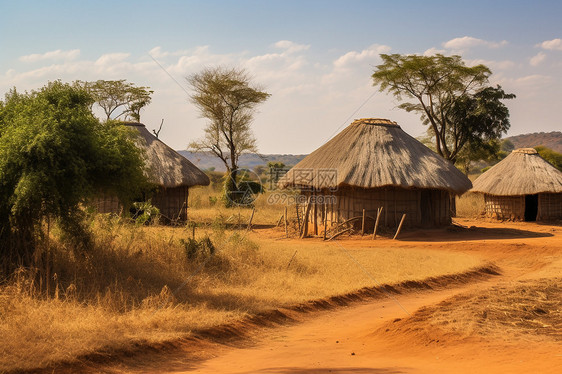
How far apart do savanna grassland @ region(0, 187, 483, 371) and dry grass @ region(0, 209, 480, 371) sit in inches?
0.5

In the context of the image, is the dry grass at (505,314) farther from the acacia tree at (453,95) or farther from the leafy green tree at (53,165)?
the acacia tree at (453,95)

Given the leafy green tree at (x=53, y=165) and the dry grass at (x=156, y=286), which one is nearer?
the dry grass at (x=156, y=286)

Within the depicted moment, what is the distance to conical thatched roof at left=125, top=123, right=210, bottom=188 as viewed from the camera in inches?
667

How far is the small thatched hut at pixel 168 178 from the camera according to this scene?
55.2 feet

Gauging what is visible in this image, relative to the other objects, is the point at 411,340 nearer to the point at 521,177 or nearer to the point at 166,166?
the point at 166,166

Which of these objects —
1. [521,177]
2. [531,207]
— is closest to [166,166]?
[521,177]

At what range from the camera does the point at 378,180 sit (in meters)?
14.5

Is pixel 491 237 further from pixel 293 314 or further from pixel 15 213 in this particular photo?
pixel 15 213

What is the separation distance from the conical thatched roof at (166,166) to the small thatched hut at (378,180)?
10.3 feet

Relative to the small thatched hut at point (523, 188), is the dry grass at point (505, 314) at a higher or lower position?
lower

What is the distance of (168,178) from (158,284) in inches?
386

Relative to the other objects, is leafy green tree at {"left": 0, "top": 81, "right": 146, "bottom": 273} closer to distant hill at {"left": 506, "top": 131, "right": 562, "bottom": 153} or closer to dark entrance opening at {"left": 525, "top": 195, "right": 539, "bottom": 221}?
dark entrance opening at {"left": 525, "top": 195, "right": 539, "bottom": 221}

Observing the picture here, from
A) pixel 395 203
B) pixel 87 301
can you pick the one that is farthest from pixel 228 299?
pixel 395 203
